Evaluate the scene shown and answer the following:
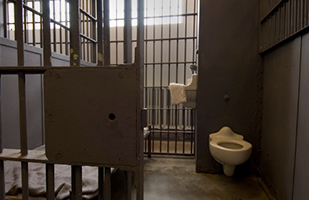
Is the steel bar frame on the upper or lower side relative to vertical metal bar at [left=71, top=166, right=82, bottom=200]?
Result: upper

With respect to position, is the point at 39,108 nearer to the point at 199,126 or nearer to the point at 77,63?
the point at 77,63

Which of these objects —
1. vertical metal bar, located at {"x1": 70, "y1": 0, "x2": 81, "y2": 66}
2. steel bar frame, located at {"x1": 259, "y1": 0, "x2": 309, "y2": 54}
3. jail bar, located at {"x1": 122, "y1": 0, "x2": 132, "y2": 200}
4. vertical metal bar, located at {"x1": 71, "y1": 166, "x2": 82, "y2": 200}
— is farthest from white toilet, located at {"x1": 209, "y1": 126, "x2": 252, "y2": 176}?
vertical metal bar, located at {"x1": 70, "y1": 0, "x2": 81, "y2": 66}

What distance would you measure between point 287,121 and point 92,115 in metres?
1.60

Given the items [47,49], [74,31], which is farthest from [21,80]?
[74,31]

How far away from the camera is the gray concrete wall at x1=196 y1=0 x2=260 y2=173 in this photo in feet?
6.75

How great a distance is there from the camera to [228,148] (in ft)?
6.51

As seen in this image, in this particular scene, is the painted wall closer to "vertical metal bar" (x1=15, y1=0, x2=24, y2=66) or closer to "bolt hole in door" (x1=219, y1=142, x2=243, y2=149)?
"bolt hole in door" (x1=219, y1=142, x2=243, y2=149)

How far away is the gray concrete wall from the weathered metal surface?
167 cm

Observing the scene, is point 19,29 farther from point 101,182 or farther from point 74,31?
point 101,182

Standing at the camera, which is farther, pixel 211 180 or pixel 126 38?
pixel 211 180

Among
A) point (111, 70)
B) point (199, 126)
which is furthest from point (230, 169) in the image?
point (111, 70)

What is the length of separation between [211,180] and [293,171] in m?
0.87

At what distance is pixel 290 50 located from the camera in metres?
1.42

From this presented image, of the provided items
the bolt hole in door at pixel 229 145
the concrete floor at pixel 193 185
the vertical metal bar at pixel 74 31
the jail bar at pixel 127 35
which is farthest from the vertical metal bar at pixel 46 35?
the bolt hole in door at pixel 229 145
